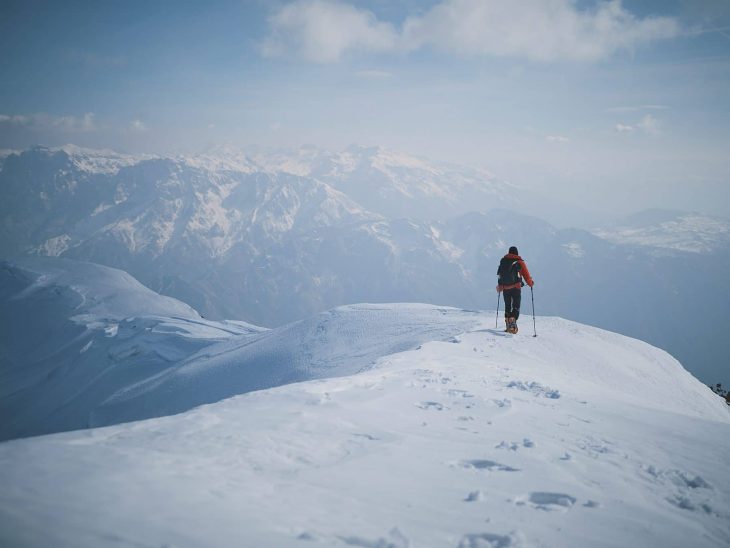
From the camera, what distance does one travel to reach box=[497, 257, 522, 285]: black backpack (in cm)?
1575

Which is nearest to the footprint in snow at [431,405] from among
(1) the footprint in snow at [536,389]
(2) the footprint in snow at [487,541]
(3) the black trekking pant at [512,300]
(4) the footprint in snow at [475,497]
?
(1) the footprint in snow at [536,389]

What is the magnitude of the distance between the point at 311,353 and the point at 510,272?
13171 mm

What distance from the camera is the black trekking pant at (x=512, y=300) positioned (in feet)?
52.3

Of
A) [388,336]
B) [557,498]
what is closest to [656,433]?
[557,498]

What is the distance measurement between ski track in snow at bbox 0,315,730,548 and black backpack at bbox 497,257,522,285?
7.78 metres

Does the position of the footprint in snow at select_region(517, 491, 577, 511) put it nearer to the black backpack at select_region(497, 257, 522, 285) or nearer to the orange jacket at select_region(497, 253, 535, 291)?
the orange jacket at select_region(497, 253, 535, 291)

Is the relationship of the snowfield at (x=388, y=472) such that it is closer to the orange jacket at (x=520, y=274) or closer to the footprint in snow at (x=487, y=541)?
the footprint in snow at (x=487, y=541)

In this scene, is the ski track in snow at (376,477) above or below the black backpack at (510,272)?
below

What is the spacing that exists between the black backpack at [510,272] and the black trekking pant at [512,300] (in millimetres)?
374

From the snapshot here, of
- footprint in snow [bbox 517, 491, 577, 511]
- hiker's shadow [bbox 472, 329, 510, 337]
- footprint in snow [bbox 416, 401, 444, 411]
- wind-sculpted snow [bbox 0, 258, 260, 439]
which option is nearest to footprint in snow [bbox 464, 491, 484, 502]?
footprint in snow [bbox 517, 491, 577, 511]

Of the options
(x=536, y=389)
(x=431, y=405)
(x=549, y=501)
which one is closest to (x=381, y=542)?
(x=549, y=501)

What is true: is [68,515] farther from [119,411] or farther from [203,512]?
[119,411]

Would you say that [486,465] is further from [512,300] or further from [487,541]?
[512,300]

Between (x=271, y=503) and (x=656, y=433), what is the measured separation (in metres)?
7.17
